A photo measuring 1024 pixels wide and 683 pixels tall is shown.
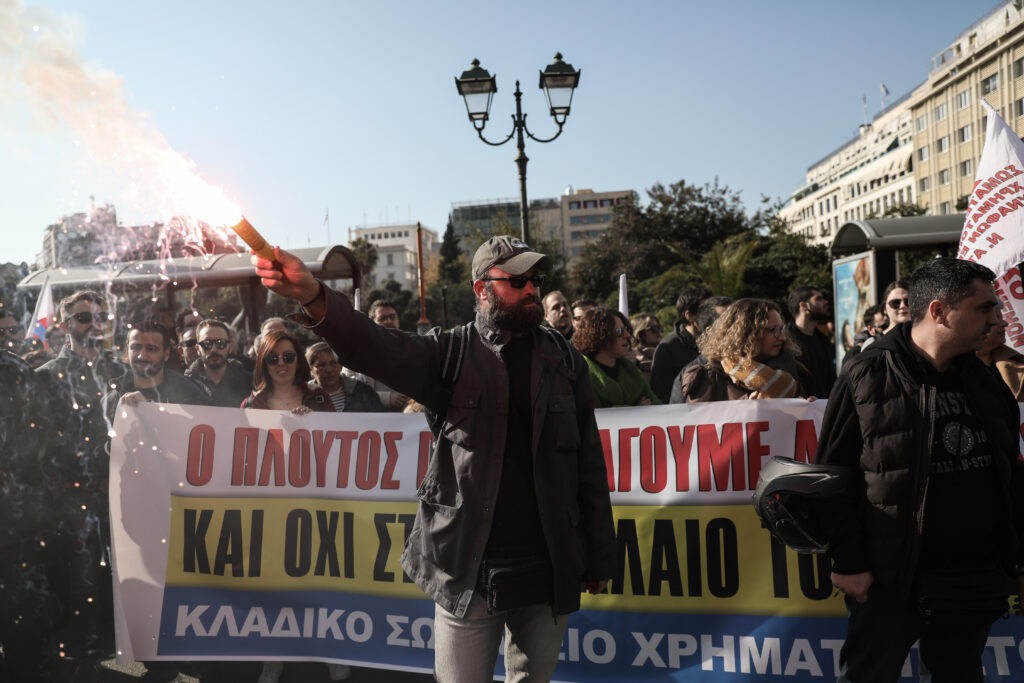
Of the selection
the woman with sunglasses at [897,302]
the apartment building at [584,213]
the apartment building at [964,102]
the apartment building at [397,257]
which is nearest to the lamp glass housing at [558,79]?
the woman with sunglasses at [897,302]

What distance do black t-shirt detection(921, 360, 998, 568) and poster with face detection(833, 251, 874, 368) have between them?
7126mm

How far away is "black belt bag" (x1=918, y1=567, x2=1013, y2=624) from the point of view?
261cm

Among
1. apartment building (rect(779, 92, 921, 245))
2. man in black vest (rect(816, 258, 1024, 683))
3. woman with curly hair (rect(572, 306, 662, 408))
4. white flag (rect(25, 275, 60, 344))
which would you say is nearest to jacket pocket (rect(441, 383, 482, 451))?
man in black vest (rect(816, 258, 1024, 683))

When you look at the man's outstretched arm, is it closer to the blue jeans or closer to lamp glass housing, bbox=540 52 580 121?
the blue jeans

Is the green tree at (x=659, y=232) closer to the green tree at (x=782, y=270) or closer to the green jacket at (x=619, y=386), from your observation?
Answer: the green tree at (x=782, y=270)

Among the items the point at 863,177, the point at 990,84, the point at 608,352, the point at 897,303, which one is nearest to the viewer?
the point at 608,352

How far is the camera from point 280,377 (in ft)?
15.4

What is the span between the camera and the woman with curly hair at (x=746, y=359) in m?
4.06

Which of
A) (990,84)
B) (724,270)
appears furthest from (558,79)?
(990,84)

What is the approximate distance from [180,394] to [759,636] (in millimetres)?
3393

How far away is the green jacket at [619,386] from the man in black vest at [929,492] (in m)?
1.98

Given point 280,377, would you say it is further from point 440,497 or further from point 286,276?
point 286,276

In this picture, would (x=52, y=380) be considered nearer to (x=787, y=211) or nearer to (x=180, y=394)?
(x=180, y=394)

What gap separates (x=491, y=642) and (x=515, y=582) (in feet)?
0.88
